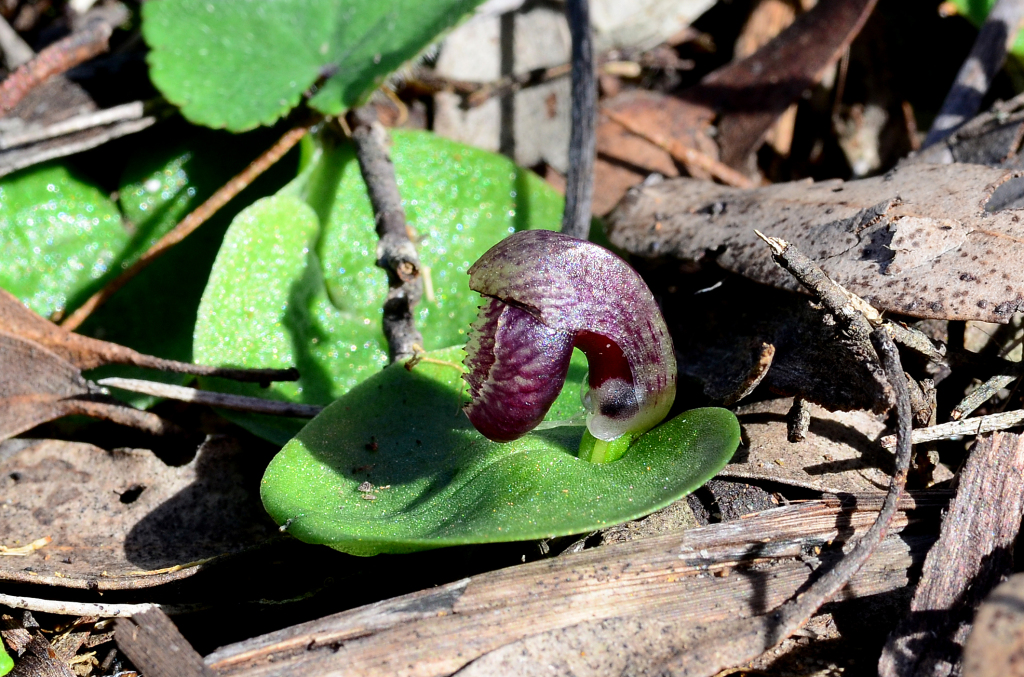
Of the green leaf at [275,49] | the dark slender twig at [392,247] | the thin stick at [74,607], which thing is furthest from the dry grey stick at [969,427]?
the green leaf at [275,49]

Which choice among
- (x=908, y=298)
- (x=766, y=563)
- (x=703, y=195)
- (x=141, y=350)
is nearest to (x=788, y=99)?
(x=703, y=195)

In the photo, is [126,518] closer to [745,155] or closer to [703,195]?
[703,195]

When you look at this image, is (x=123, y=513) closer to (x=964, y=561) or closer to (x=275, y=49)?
(x=275, y=49)

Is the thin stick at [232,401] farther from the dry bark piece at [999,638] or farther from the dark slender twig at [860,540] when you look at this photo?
the dry bark piece at [999,638]

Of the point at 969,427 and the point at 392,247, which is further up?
the point at 392,247

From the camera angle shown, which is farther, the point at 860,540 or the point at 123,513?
the point at 123,513

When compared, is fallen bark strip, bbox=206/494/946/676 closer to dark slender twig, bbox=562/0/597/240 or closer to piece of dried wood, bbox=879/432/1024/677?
piece of dried wood, bbox=879/432/1024/677

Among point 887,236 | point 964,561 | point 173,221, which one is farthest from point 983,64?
point 173,221
